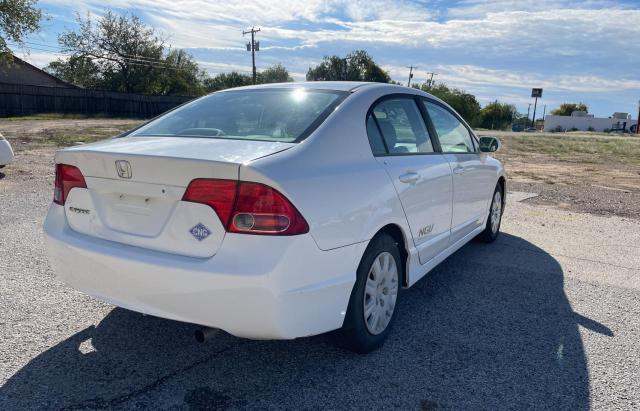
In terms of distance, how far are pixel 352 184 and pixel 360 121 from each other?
1.82 ft

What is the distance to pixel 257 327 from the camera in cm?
249

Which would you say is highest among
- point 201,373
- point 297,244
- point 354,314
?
point 297,244

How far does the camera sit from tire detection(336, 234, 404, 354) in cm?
295

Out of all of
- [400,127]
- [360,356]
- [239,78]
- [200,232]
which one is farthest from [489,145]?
[239,78]

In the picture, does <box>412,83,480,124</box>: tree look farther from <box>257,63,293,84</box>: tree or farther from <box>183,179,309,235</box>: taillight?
<box>183,179,309,235</box>: taillight

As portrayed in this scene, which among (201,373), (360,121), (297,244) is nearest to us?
(297,244)

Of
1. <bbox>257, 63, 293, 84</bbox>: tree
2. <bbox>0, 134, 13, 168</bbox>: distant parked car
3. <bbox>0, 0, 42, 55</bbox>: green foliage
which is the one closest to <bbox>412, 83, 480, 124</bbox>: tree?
<bbox>257, 63, 293, 84</bbox>: tree

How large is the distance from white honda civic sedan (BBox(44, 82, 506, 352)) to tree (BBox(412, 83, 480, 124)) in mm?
91407

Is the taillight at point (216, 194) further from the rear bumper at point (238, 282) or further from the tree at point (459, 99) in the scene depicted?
the tree at point (459, 99)


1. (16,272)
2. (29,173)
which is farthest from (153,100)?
(16,272)

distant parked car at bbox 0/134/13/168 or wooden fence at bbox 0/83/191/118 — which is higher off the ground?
wooden fence at bbox 0/83/191/118

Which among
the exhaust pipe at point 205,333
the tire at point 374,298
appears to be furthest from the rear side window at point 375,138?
the exhaust pipe at point 205,333

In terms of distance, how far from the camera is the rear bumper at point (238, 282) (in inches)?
95.3

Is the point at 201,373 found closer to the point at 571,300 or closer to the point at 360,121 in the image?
the point at 360,121
